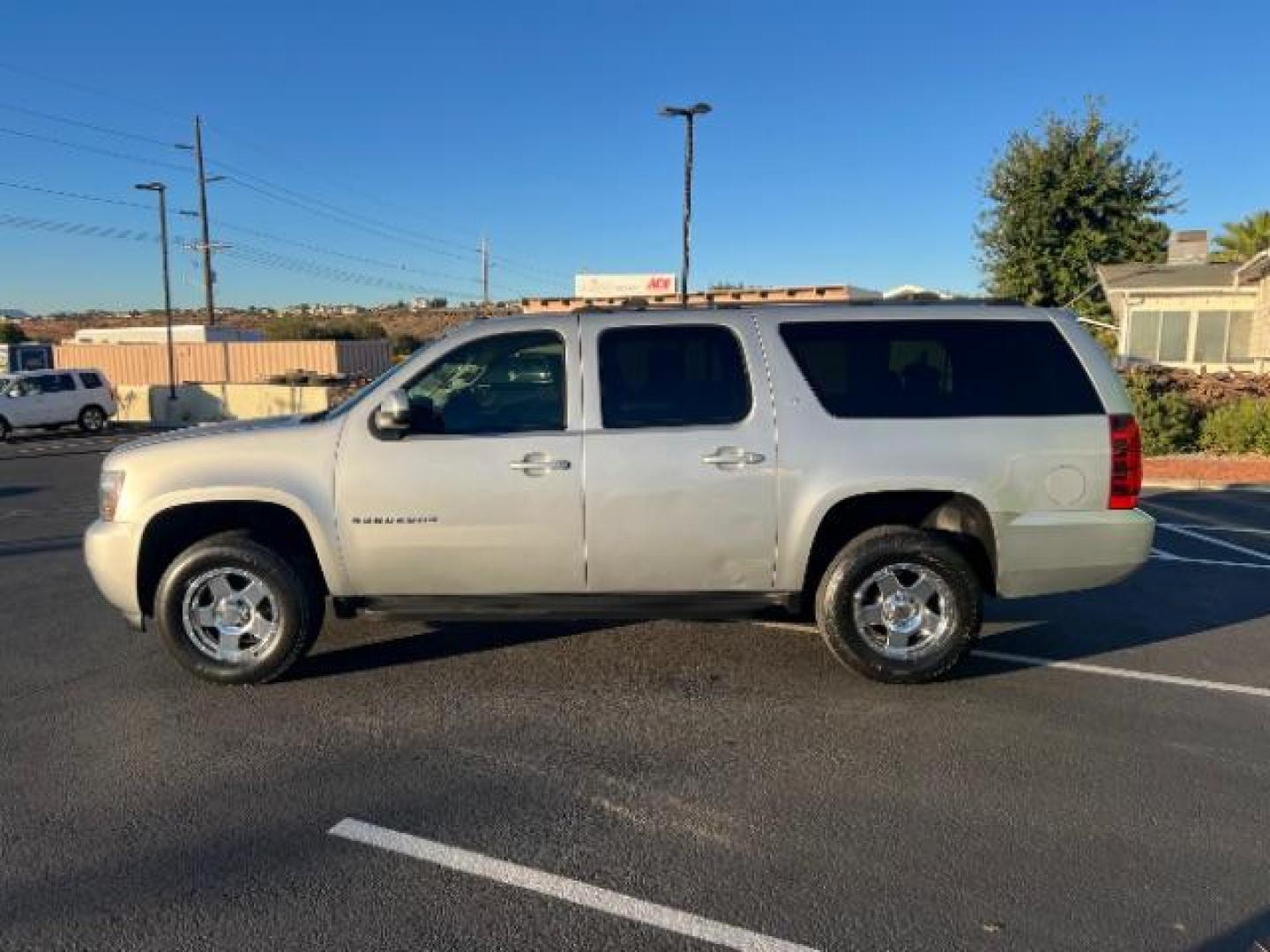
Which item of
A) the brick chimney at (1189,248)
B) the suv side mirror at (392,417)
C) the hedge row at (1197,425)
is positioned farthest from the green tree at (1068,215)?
the suv side mirror at (392,417)

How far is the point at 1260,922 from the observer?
272cm

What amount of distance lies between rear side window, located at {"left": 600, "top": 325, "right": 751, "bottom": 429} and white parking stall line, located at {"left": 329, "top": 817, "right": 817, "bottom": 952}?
2.11 m

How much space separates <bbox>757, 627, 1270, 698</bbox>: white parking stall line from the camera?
467 cm

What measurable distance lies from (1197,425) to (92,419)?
2592 cm

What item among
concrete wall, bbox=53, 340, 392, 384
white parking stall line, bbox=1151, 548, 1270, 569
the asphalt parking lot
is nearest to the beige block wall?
white parking stall line, bbox=1151, 548, 1270, 569

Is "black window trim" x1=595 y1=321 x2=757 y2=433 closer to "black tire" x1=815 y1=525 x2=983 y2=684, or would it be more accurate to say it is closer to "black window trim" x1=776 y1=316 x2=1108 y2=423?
"black window trim" x1=776 y1=316 x2=1108 y2=423

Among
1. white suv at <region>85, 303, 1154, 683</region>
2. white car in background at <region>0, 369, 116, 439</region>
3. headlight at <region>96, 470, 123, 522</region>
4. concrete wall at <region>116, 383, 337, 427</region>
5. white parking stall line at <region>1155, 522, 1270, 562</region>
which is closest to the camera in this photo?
white suv at <region>85, 303, 1154, 683</region>

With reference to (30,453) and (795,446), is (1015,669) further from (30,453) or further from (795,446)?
(30,453)

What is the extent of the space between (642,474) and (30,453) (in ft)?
66.4

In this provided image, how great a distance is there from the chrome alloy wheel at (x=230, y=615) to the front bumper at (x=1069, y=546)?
12.2 feet

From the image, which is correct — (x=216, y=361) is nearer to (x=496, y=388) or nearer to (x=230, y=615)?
(x=230, y=615)

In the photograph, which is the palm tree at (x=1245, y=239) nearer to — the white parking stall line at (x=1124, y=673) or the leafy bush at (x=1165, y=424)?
the leafy bush at (x=1165, y=424)

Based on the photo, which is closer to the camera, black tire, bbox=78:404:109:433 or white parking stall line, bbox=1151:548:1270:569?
white parking stall line, bbox=1151:548:1270:569

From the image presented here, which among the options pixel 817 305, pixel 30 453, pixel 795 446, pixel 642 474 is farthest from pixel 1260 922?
pixel 30 453
